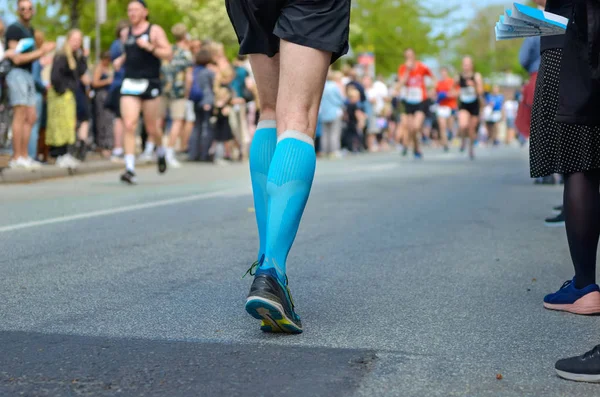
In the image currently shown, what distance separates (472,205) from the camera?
10.4m

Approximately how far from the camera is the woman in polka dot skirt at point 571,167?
4602 mm

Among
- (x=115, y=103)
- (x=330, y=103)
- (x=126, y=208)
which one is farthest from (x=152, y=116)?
(x=330, y=103)

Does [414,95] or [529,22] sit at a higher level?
[529,22]

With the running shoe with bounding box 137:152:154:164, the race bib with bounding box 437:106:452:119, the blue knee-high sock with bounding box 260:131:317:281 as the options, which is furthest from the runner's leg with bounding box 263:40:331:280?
the race bib with bounding box 437:106:452:119

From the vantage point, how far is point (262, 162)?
4.41 meters

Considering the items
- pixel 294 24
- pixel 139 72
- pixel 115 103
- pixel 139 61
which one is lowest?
pixel 115 103

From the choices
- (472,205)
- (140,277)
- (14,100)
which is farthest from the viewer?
(14,100)

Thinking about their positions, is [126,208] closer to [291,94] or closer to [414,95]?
[291,94]

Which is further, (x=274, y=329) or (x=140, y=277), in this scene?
(x=140, y=277)

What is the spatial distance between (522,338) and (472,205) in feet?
21.0

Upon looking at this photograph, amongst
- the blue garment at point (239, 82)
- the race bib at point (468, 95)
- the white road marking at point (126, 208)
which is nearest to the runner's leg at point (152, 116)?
the white road marking at point (126, 208)

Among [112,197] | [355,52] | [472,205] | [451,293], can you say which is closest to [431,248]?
[451,293]

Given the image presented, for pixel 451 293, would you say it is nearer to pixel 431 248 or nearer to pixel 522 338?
pixel 522 338

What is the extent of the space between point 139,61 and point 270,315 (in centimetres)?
940
